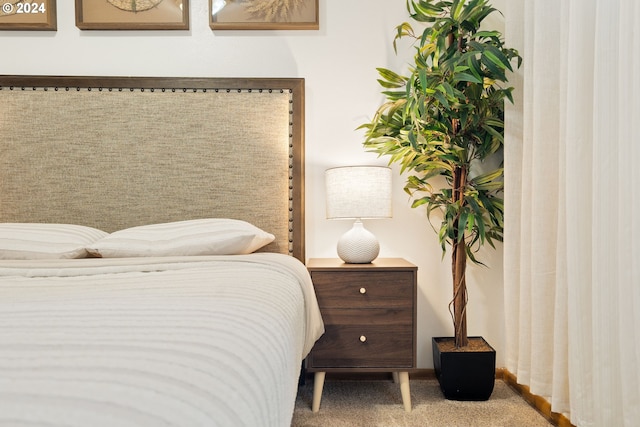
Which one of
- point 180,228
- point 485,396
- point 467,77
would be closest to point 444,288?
point 485,396

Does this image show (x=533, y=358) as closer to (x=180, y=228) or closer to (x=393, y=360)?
(x=393, y=360)

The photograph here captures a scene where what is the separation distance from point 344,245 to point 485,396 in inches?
35.1


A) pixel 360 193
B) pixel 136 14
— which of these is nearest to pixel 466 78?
pixel 360 193

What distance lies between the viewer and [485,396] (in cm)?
191

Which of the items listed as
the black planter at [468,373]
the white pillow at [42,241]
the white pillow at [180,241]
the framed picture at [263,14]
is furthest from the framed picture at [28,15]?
the black planter at [468,373]

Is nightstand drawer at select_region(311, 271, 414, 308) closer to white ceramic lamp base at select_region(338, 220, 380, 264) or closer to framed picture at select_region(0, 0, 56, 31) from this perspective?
white ceramic lamp base at select_region(338, 220, 380, 264)

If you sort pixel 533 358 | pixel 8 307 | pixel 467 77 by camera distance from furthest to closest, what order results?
1. pixel 467 77
2. pixel 533 358
3. pixel 8 307

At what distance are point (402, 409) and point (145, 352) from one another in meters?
1.58

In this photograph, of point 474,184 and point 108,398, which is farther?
point 474,184

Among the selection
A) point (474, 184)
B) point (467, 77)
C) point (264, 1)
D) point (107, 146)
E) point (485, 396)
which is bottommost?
point (485, 396)

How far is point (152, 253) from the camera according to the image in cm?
173

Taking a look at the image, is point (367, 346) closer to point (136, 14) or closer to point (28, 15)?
point (136, 14)

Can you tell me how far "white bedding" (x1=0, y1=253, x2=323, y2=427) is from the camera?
41 centimetres

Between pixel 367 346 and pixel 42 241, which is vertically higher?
pixel 42 241
